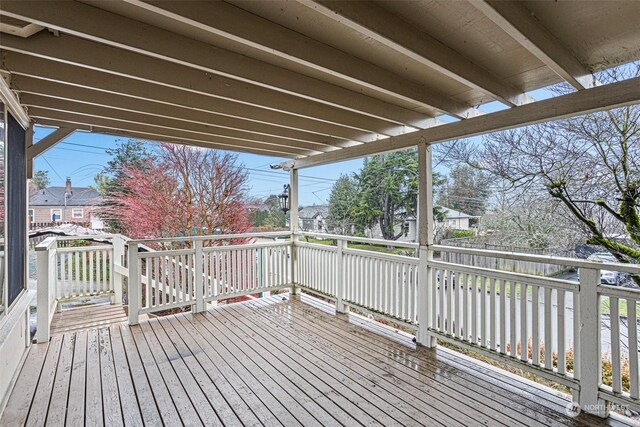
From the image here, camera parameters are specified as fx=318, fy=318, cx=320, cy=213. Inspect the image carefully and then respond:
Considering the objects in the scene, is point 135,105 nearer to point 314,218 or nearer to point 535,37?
point 535,37

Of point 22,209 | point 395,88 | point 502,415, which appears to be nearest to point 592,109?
point 395,88

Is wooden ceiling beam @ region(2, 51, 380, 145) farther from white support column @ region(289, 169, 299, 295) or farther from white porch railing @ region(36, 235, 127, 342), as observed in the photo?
white porch railing @ region(36, 235, 127, 342)

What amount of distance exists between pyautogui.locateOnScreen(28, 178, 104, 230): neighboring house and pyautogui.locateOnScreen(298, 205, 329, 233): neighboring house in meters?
4.37

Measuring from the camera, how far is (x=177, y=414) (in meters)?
2.14

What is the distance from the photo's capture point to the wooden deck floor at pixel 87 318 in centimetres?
384

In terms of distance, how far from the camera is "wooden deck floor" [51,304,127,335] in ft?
12.6

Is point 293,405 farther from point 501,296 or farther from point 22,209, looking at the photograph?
point 22,209

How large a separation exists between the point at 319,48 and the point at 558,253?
8.07ft

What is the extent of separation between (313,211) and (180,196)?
111 inches

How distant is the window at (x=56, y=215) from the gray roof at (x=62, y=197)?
0.51ft

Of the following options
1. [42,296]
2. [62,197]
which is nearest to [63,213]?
[62,197]

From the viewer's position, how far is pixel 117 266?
15.9ft

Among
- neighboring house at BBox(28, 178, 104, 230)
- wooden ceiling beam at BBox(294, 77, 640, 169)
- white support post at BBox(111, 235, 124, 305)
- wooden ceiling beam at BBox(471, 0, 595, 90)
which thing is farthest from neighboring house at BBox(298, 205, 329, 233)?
neighboring house at BBox(28, 178, 104, 230)

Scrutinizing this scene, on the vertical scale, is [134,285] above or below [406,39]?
below
